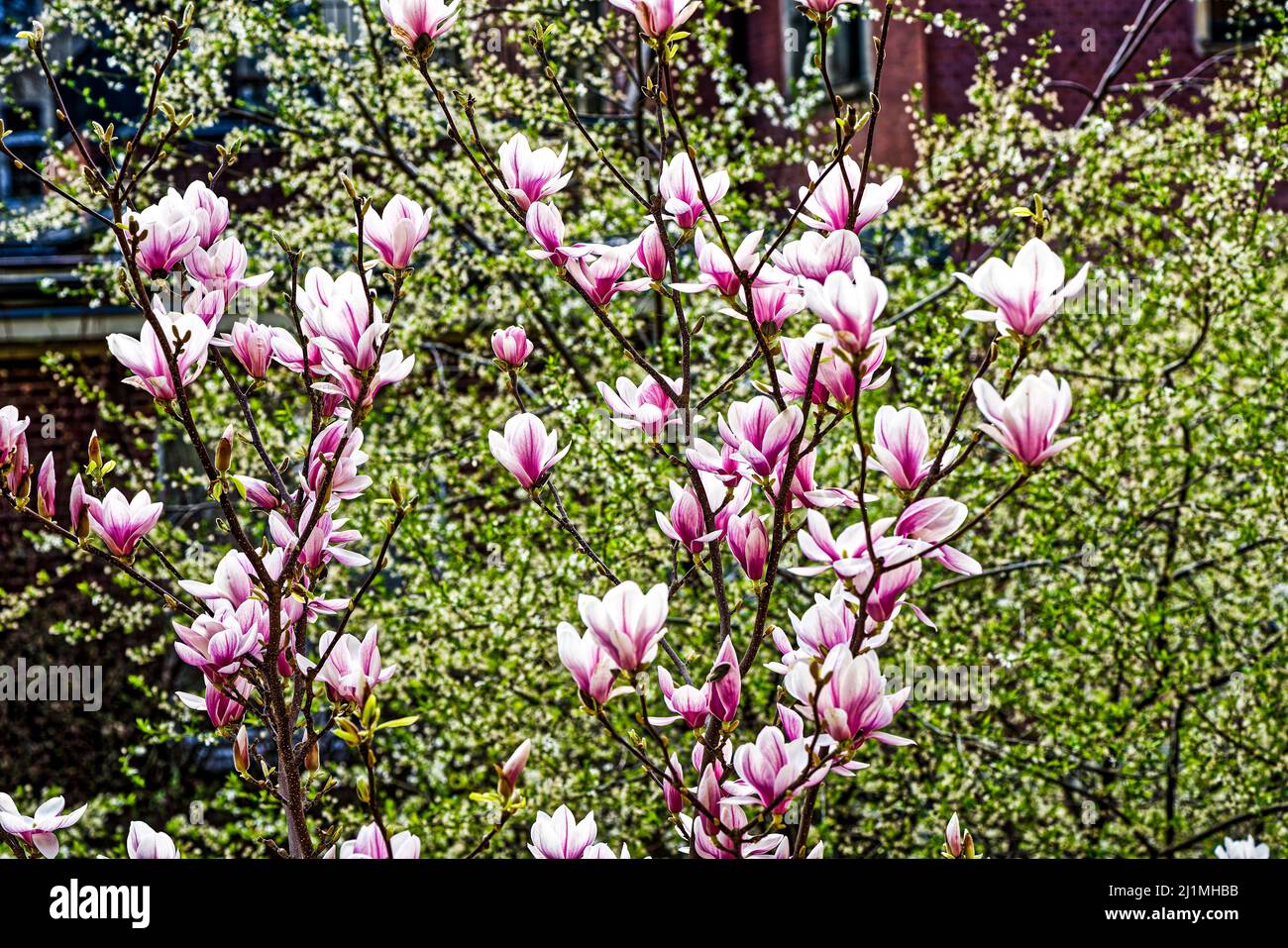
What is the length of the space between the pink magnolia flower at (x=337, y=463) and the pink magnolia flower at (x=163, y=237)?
25cm

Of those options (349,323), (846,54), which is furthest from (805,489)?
(846,54)

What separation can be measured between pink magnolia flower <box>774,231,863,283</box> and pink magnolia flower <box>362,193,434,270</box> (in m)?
0.40

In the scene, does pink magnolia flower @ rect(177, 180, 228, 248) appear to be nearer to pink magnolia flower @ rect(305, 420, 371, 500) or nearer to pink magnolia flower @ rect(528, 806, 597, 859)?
pink magnolia flower @ rect(305, 420, 371, 500)

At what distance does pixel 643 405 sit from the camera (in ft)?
4.70

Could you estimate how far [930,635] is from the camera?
4301 mm

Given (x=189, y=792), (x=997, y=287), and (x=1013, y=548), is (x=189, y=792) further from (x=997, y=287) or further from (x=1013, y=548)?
(x=997, y=287)

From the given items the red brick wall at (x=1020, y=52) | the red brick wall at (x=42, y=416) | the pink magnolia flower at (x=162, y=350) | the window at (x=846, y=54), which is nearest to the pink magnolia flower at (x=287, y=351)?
the pink magnolia flower at (x=162, y=350)

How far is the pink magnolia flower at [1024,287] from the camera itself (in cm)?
109

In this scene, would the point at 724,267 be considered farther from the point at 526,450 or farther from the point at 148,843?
the point at 148,843

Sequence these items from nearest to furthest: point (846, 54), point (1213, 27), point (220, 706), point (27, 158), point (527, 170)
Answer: point (220, 706) → point (527, 170) → point (1213, 27) → point (27, 158) → point (846, 54)

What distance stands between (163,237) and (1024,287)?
91 centimetres

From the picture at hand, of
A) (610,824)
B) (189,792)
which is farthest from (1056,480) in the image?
(189,792)

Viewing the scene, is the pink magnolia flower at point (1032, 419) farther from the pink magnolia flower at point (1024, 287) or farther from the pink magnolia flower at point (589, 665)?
the pink magnolia flower at point (589, 665)
